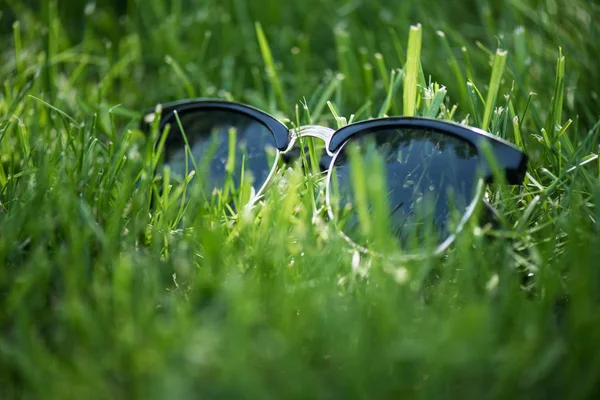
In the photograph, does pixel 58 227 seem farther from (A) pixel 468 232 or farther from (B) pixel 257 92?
(B) pixel 257 92

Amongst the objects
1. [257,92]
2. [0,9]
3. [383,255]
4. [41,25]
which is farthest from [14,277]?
[0,9]

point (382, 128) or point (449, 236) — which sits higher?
point (382, 128)

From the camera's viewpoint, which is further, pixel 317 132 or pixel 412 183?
pixel 317 132

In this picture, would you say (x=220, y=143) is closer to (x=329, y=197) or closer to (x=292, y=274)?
(x=329, y=197)

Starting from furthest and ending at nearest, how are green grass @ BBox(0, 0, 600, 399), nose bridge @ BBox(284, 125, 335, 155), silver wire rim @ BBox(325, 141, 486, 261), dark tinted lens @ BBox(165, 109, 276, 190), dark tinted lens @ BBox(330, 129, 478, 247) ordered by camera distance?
1. dark tinted lens @ BBox(165, 109, 276, 190)
2. nose bridge @ BBox(284, 125, 335, 155)
3. dark tinted lens @ BBox(330, 129, 478, 247)
4. silver wire rim @ BBox(325, 141, 486, 261)
5. green grass @ BBox(0, 0, 600, 399)

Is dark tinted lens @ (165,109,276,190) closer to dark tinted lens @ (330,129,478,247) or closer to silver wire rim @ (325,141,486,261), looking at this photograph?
dark tinted lens @ (330,129,478,247)

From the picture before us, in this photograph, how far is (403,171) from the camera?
128cm

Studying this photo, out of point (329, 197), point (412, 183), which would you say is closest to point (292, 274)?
point (329, 197)

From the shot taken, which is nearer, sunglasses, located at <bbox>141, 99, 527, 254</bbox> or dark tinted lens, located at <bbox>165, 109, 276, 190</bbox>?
sunglasses, located at <bbox>141, 99, 527, 254</bbox>

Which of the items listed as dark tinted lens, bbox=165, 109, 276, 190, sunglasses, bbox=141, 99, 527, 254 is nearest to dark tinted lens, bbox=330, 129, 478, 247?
sunglasses, bbox=141, 99, 527, 254

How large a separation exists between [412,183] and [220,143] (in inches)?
21.7

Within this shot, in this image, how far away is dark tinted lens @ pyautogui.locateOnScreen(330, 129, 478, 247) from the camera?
1168mm

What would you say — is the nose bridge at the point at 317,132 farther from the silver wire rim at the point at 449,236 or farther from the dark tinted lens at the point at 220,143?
the silver wire rim at the point at 449,236

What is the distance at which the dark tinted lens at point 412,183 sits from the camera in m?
1.17
